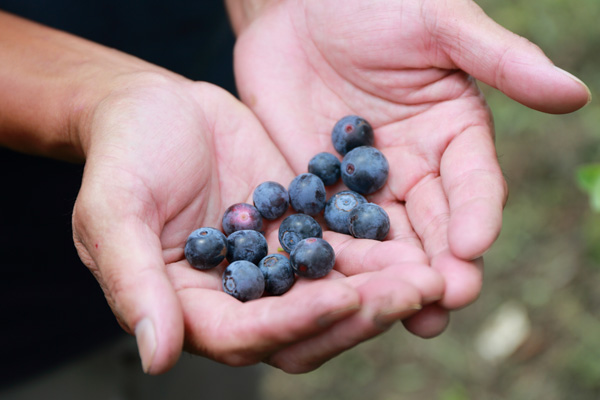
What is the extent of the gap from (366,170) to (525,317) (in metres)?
2.36

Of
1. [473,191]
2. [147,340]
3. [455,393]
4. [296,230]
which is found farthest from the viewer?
[455,393]

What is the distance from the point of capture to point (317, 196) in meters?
2.89

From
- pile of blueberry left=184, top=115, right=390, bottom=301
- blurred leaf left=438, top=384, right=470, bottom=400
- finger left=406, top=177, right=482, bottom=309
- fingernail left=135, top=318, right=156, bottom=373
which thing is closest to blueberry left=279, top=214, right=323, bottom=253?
pile of blueberry left=184, top=115, right=390, bottom=301

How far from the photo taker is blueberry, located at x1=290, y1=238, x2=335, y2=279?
238cm

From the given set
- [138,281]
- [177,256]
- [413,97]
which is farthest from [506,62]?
[138,281]

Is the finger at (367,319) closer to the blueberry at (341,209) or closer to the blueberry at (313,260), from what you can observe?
the blueberry at (313,260)

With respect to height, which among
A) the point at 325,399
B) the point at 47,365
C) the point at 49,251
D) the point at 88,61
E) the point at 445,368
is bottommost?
the point at 325,399

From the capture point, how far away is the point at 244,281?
2355 millimetres

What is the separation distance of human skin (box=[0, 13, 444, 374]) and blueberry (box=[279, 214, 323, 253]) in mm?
170

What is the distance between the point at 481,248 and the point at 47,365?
2.38 m

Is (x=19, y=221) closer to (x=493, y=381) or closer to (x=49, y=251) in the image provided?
(x=49, y=251)

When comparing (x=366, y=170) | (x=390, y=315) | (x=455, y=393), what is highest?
(x=390, y=315)

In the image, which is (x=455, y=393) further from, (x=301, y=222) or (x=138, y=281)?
(x=138, y=281)

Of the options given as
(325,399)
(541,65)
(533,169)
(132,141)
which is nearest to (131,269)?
(132,141)
